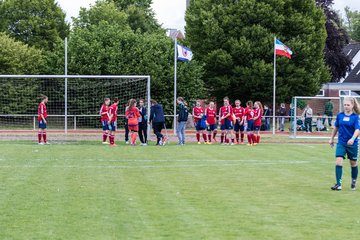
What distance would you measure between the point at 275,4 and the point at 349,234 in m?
43.1

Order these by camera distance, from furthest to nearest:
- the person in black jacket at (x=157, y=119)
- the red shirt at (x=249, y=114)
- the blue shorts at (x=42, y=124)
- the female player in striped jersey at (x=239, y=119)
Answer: the female player in striped jersey at (x=239, y=119), the red shirt at (x=249, y=114), the person in black jacket at (x=157, y=119), the blue shorts at (x=42, y=124)

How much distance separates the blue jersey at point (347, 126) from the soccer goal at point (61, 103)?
836 inches

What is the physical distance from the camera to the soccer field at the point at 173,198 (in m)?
10.2

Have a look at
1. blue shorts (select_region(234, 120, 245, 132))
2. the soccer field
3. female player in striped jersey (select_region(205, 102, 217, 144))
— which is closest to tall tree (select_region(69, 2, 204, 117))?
female player in striped jersey (select_region(205, 102, 217, 144))

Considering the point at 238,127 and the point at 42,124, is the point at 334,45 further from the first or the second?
the point at 42,124

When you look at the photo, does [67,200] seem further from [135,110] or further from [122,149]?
[135,110]

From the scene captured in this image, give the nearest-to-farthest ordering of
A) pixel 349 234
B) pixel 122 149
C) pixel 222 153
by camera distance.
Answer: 1. pixel 349 234
2. pixel 222 153
3. pixel 122 149

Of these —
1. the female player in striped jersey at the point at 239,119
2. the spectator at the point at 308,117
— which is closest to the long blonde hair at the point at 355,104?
the female player in striped jersey at the point at 239,119

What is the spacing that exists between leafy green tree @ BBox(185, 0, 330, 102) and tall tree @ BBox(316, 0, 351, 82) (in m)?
12.1

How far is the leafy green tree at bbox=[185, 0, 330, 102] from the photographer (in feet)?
167

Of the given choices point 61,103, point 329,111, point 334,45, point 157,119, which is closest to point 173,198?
point 157,119

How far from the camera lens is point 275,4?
51.8 metres

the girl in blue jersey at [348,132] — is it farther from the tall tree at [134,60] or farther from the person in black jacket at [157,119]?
the tall tree at [134,60]

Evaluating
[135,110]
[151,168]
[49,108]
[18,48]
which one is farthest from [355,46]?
[151,168]
